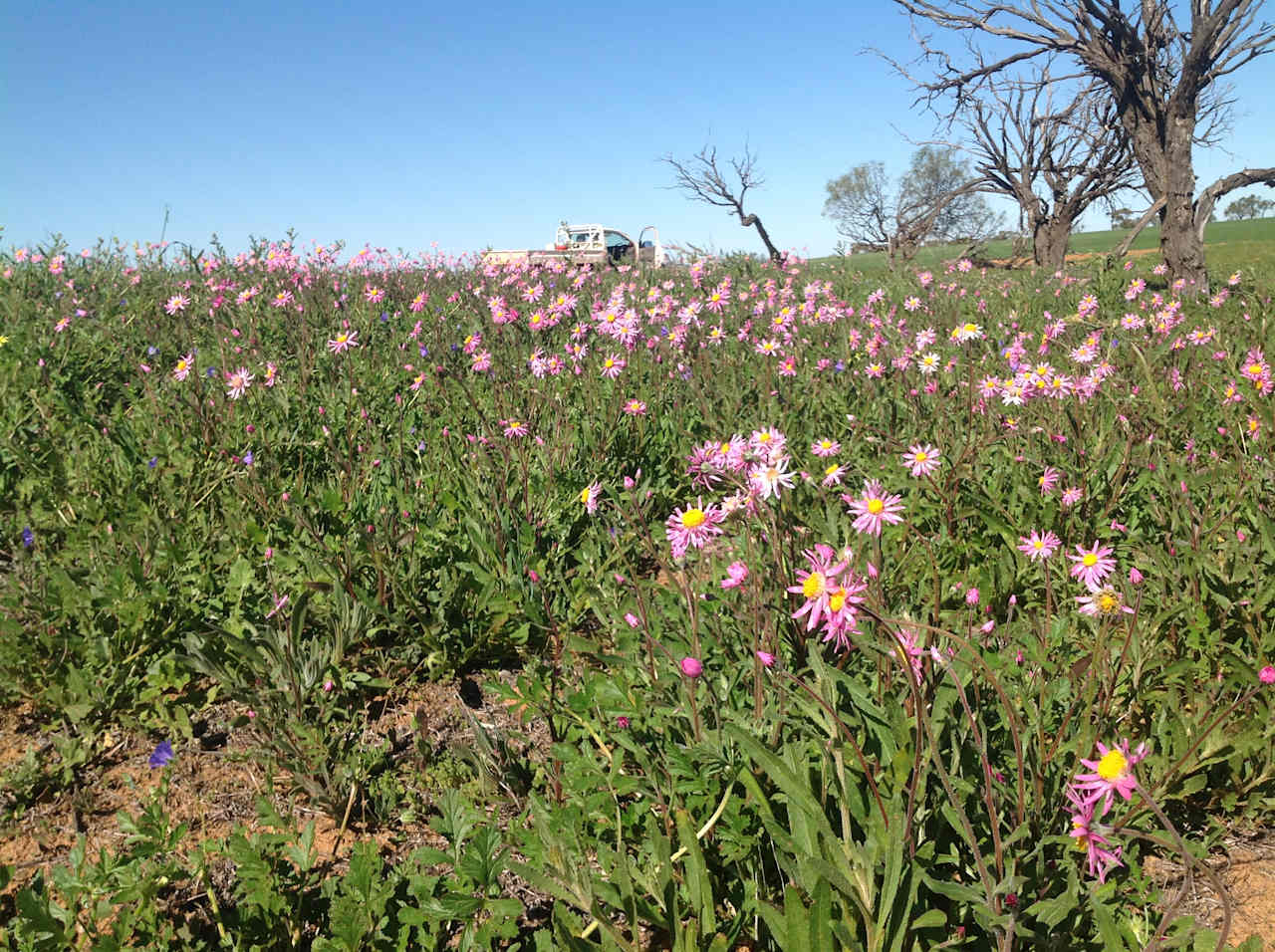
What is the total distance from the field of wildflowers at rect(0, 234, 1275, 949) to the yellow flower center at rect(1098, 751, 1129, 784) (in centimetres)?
3

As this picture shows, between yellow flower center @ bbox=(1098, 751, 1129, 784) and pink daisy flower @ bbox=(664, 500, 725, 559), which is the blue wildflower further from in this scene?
yellow flower center @ bbox=(1098, 751, 1129, 784)

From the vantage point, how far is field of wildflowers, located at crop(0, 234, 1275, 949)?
1542 millimetres

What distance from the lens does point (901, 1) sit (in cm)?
1137

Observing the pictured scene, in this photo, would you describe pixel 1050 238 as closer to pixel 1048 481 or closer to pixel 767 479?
pixel 1048 481

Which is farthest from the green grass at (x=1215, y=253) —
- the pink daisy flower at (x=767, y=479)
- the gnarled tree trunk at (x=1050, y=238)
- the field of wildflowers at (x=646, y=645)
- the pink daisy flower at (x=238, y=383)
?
the pink daisy flower at (x=238, y=383)

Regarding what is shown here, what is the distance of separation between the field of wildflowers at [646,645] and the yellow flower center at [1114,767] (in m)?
0.03

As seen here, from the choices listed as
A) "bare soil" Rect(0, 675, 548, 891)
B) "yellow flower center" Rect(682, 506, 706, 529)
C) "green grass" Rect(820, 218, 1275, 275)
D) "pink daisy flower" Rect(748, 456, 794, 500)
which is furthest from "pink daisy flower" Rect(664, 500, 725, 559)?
"green grass" Rect(820, 218, 1275, 275)

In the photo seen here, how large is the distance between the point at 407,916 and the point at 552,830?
0.36 meters

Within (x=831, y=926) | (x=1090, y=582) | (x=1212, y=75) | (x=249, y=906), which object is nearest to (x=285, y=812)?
(x=249, y=906)

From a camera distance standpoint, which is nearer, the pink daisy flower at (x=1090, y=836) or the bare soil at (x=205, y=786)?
the pink daisy flower at (x=1090, y=836)

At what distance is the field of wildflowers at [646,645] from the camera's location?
1.54 m

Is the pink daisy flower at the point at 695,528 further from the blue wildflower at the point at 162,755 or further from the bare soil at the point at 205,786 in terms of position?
the blue wildflower at the point at 162,755

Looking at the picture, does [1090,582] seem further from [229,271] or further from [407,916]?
[229,271]

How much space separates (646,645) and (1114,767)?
47.7 inches
